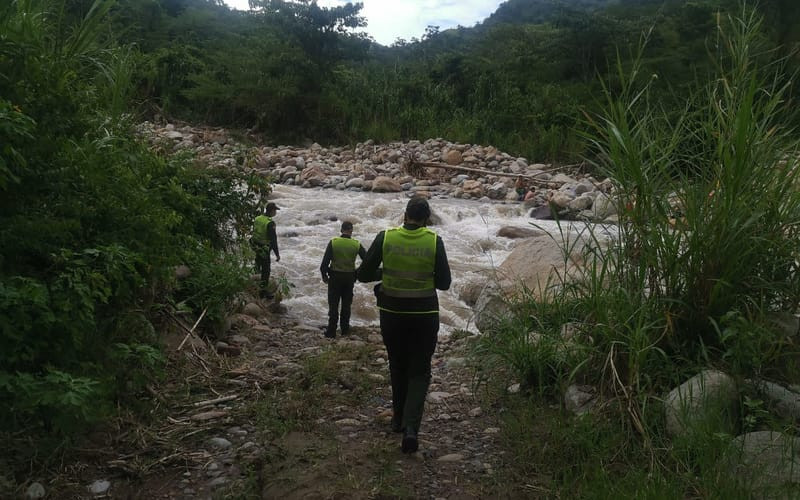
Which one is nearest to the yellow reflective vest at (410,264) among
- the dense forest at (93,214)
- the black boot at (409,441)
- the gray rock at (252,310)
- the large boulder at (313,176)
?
the black boot at (409,441)

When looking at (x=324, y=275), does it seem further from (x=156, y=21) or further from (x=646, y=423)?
(x=156, y=21)

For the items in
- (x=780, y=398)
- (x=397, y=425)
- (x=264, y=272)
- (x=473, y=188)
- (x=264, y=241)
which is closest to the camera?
(x=780, y=398)

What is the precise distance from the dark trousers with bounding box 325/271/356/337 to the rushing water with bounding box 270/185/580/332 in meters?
0.80

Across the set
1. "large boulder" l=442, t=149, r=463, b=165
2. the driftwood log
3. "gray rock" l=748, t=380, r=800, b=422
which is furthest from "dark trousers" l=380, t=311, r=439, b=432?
"large boulder" l=442, t=149, r=463, b=165

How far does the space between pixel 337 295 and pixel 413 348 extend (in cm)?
314

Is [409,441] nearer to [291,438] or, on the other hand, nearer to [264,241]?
[291,438]

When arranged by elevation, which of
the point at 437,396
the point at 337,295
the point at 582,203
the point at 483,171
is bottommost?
the point at 437,396

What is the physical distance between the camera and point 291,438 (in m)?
4.03

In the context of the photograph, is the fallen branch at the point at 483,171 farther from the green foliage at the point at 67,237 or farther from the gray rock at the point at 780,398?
the green foliage at the point at 67,237

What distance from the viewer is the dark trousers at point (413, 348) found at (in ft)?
13.2

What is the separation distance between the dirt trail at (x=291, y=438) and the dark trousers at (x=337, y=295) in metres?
1.25

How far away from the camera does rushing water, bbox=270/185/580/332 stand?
8611 mm

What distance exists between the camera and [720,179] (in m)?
3.93

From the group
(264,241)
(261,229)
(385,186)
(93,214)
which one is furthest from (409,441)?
(385,186)
